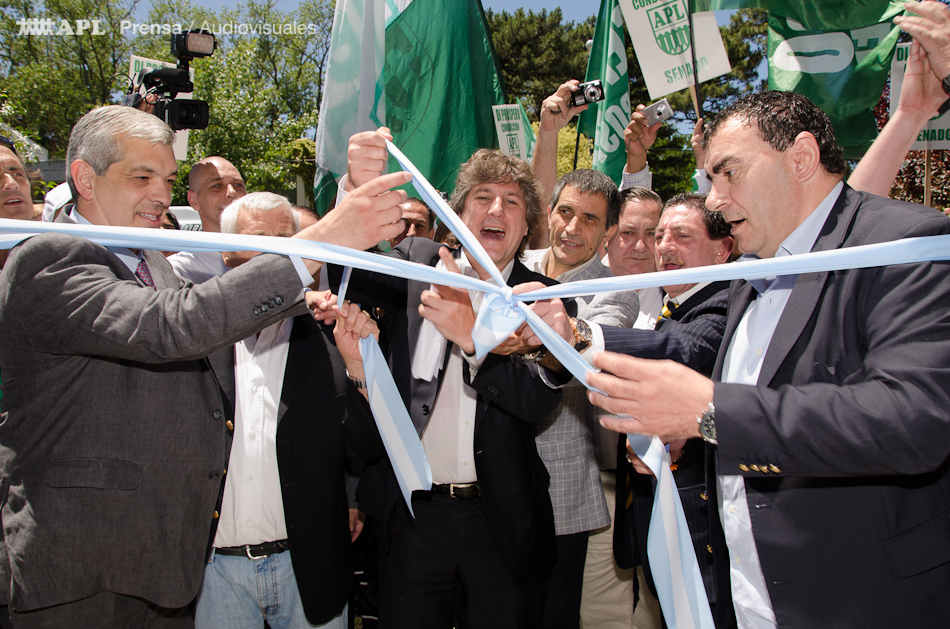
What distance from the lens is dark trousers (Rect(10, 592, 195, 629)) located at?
2.03 metres

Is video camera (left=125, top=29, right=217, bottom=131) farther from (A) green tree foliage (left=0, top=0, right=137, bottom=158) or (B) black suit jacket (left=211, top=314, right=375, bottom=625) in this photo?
(A) green tree foliage (left=0, top=0, right=137, bottom=158)

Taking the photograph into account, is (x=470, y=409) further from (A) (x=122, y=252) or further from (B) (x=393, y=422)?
(A) (x=122, y=252)

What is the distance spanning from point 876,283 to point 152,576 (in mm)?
2465

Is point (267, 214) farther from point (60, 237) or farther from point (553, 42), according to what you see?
point (553, 42)

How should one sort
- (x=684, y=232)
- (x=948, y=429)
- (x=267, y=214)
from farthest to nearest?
(x=684, y=232) → (x=267, y=214) → (x=948, y=429)

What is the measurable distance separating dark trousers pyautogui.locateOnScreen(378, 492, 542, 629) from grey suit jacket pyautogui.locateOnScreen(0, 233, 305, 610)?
842 mm

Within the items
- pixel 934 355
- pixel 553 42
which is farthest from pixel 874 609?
pixel 553 42

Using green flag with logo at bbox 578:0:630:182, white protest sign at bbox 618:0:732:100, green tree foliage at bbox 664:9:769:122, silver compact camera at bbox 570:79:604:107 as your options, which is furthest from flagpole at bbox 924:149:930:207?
green tree foliage at bbox 664:9:769:122

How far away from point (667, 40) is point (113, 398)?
5605mm

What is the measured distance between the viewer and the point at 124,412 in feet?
7.03

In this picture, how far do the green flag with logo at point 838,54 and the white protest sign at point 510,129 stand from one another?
2013mm

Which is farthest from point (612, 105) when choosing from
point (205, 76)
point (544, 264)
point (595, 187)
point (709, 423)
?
point (205, 76)

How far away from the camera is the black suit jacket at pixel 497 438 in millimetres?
2531

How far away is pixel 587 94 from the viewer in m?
5.12
